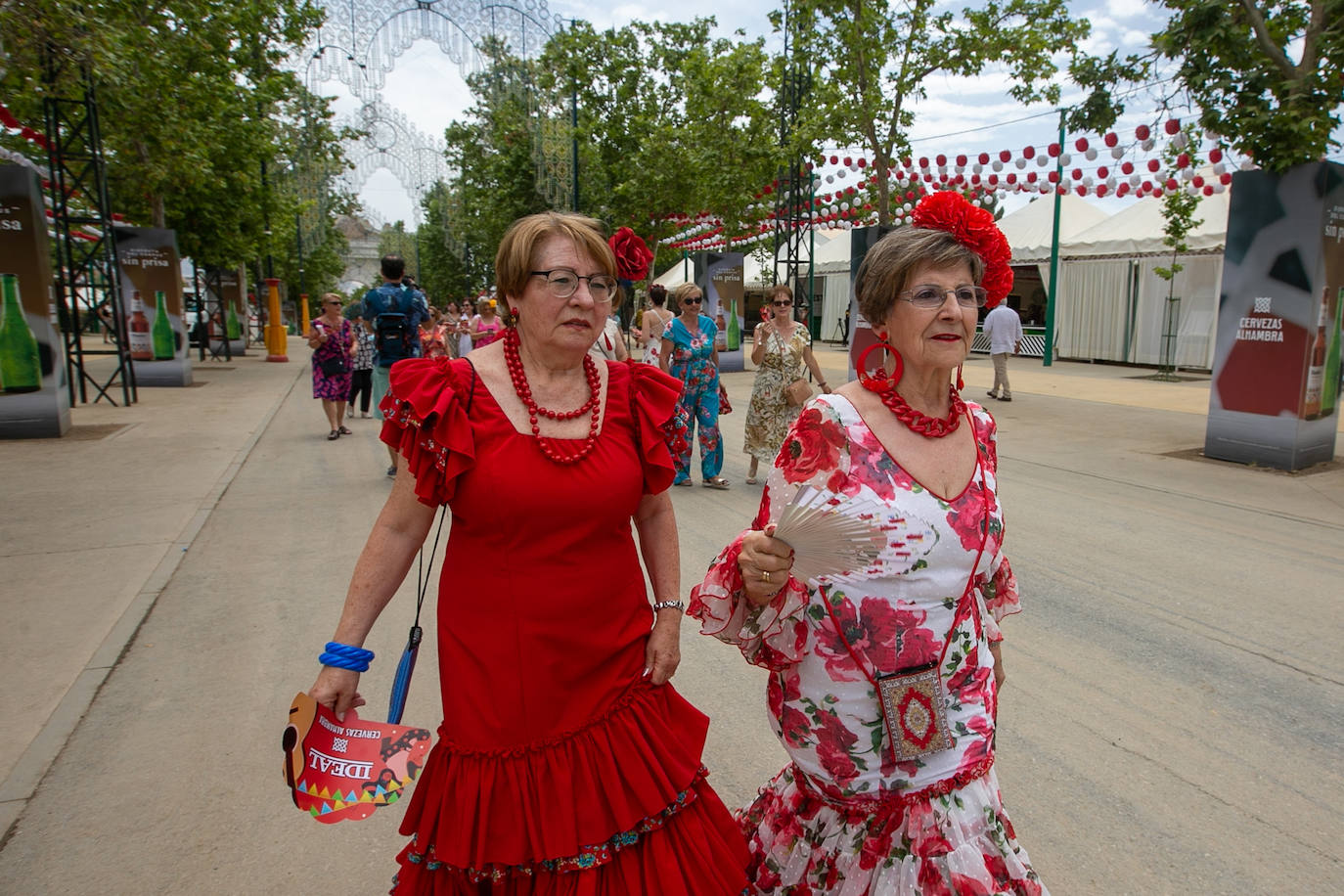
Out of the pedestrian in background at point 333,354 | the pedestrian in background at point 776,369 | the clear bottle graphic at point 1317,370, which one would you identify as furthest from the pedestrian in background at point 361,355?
the clear bottle graphic at point 1317,370

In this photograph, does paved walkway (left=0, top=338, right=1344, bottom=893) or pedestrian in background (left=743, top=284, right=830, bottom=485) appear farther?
pedestrian in background (left=743, top=284, right=830, bottom=485)

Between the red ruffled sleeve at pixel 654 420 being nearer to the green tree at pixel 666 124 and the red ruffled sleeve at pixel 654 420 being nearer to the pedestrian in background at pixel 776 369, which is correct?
the pedestrian in background at pixel 776 369

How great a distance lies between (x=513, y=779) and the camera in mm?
1947

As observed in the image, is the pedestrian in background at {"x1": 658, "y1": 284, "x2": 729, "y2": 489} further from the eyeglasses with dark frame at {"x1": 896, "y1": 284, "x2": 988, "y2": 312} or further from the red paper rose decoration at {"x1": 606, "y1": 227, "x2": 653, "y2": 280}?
the eyeglasses with dark frame at {"x1": 896, "y1": 284, "x2": 988, "y2": 312}

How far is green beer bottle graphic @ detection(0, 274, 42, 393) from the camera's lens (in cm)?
1085

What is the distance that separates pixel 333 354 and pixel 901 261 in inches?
418

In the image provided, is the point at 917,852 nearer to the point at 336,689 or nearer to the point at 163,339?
the point at 336,689

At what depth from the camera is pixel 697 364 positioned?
27.9 feet

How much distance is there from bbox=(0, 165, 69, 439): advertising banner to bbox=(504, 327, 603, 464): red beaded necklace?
1142cm

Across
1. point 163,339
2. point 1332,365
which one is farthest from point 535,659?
point 163,339

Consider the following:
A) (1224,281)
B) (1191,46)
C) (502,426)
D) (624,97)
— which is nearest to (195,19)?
(624,97)

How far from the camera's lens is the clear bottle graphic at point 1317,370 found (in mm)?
9203

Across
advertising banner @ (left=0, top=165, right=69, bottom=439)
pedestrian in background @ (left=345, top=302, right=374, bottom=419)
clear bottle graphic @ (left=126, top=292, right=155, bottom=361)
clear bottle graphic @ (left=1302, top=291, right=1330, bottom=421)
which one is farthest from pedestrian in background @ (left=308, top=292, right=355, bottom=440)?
clear bottle graphic @ (left=1302, top=291, right=1330, bottom=421)

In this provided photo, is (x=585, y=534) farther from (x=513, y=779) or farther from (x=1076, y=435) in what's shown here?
(x=1076, y=435)
